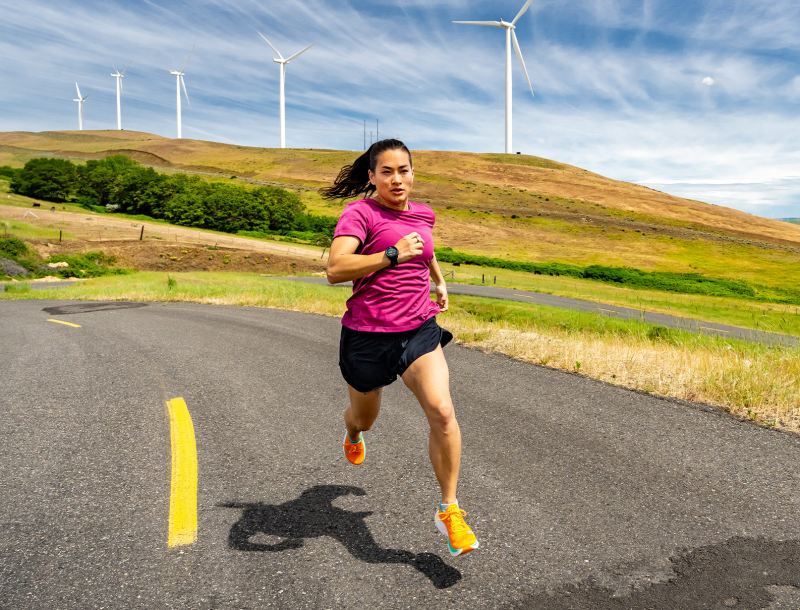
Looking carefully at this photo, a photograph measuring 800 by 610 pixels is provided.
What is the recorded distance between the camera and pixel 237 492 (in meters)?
A: 3.86

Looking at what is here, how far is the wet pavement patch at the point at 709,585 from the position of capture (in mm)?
2631

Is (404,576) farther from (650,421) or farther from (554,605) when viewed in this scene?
(650,421)

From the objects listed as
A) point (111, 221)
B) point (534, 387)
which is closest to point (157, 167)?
point (111, 221)

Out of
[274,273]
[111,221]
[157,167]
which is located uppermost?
[157,167]

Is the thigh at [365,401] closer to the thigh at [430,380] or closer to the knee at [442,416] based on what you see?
the thigh at [430,380]

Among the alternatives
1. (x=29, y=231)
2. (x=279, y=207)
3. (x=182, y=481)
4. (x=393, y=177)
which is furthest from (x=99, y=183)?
(x=393, y=177)

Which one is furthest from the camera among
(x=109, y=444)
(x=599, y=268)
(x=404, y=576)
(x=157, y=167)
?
(x=157, y=167)

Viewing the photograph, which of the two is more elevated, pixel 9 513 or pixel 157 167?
pixel 157 167

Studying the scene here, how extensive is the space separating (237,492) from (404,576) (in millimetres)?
1439

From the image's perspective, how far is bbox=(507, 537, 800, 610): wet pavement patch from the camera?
2.63 m

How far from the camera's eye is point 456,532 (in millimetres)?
2973

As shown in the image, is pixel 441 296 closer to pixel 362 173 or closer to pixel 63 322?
pixel 362 173

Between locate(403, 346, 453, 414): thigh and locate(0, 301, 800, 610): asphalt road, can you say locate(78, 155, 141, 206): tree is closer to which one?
locate(0, 301, 800, 610): asphalt road

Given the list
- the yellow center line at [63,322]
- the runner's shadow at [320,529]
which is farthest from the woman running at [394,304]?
the yellow center line at [63,322]
